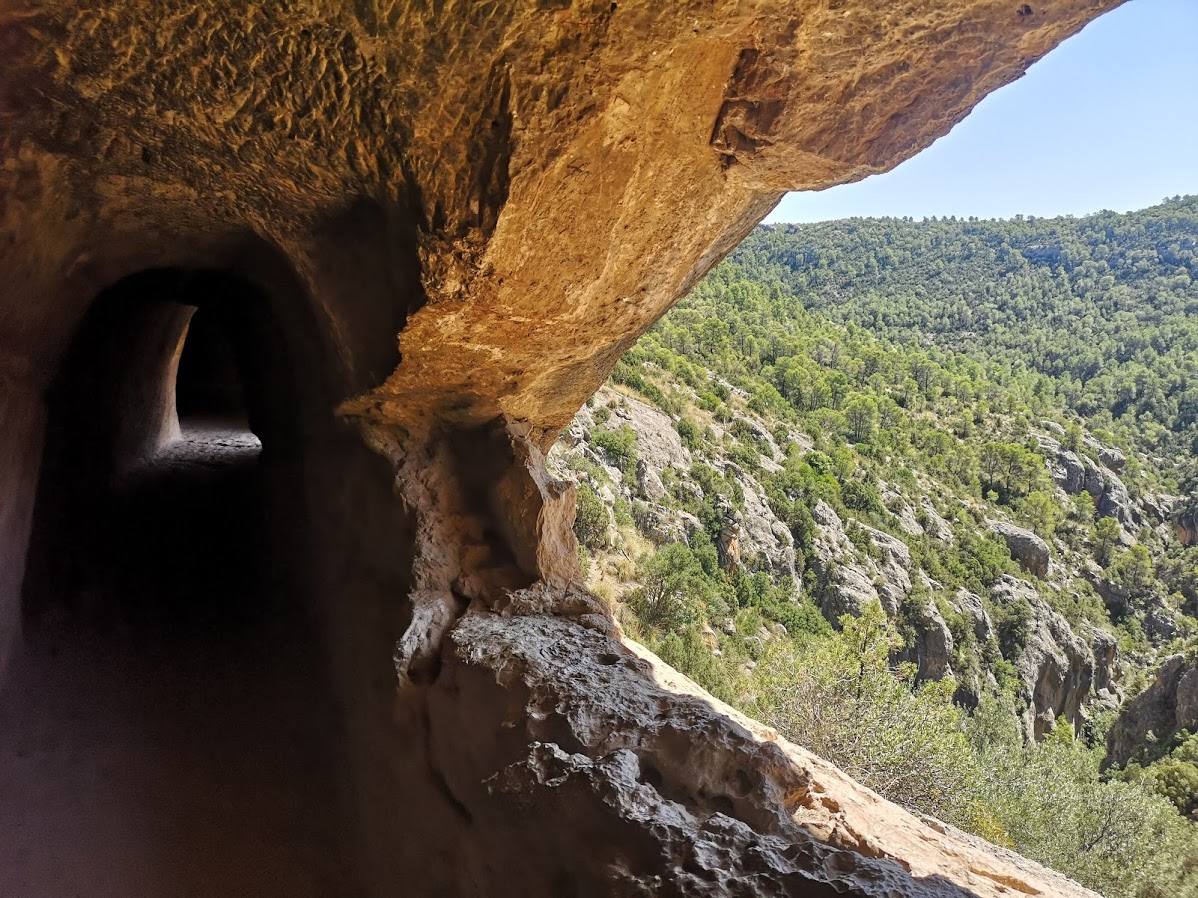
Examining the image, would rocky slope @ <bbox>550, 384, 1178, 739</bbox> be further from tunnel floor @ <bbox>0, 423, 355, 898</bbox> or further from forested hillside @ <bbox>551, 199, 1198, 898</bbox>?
tunnel floor @ <bbox>0, 423, 355, 898</bbox>

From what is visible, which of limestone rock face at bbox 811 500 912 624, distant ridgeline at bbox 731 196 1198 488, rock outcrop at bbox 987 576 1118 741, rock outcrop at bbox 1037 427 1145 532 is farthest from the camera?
distant ridgeline at bbox 731 196 1198 488

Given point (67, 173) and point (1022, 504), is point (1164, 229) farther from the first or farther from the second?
point (67, 173)

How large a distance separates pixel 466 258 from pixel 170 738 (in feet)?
12.1

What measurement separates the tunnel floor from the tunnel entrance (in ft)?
0.04

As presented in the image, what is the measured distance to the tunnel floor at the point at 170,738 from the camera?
144 inches

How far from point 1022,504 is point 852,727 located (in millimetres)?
43111

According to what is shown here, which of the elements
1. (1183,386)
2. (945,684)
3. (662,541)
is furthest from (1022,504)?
(945,684)

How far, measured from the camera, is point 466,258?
2957 millimetres

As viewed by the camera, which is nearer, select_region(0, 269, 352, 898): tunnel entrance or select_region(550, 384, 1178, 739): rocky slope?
select_region(0, 269, 352, 898): tunnel entrance

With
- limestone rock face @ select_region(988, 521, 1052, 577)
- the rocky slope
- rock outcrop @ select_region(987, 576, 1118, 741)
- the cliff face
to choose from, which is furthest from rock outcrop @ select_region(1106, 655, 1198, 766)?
the cliff face

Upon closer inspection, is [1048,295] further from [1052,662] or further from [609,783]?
[609,783]

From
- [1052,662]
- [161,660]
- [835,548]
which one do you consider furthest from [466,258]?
[1052,662]

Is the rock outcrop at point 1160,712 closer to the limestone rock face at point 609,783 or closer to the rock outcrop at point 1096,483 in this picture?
the rock outcrop at point 1096,483

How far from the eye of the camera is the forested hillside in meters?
15.9
